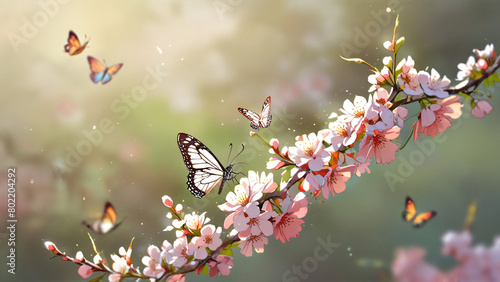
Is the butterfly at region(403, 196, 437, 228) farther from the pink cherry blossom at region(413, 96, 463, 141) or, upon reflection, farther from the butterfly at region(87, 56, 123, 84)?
the butterfly at region(87, 56, 123, 84)

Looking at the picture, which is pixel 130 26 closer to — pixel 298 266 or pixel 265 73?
pixel 265 73

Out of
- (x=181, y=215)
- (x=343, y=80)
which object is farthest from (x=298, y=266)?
(x=343, y=80)

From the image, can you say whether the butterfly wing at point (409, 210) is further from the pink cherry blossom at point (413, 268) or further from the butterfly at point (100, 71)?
the butterfly at point (100, 71)

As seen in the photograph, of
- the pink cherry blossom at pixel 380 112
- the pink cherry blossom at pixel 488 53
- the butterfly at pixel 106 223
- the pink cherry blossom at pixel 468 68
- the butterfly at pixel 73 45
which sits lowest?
the butterfly at pixel 106 223

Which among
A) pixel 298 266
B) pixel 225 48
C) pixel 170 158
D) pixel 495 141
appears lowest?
pixel 298 266

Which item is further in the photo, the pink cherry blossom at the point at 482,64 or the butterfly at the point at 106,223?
the butterfly at the point at 106,223

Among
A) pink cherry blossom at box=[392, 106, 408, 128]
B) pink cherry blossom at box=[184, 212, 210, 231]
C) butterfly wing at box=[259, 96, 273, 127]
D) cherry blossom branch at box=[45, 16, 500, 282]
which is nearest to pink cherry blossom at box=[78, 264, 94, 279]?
cherry blossom branch at box=[45, 16, 500, 282]

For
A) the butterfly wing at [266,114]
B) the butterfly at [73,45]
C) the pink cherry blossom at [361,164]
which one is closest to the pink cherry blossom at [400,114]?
the pink cherry blossom at [361,164]
